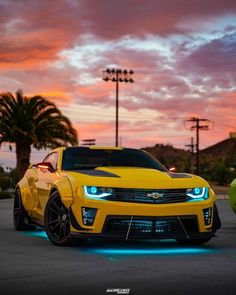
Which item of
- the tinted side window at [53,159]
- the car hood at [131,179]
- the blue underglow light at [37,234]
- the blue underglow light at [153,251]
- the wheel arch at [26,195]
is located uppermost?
the tinted side window at [53,159]

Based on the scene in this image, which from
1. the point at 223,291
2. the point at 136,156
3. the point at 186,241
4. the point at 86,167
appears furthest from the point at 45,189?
the point at 223,291

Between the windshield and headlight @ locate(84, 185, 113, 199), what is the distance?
128cm

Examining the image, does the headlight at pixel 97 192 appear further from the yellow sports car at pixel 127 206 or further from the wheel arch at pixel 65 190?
the wheel arch at pixel 65 190

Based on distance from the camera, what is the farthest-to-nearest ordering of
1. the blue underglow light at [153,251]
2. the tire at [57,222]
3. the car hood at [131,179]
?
the tire at [57,222]
the car hood at [131,179]
the blue underglow light at [153,251]

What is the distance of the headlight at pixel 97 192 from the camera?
925 cm

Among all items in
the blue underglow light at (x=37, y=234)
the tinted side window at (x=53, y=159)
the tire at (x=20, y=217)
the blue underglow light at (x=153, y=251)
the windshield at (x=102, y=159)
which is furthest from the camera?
the tire at (x=20, y=217)

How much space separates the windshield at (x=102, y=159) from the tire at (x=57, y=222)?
33.6 inches

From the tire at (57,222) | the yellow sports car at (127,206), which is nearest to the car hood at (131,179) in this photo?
the yellow sports car at (127,206)

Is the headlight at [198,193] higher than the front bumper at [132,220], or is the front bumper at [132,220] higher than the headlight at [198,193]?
the headlight at [198,193]

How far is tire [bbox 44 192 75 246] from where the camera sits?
9.51 meters

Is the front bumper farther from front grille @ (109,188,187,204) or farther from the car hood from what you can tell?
the car hood

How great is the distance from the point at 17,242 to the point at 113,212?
2147 mm

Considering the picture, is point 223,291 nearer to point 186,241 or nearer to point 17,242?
point 186,241

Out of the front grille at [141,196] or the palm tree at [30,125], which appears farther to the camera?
the palm tree at [30,125]
